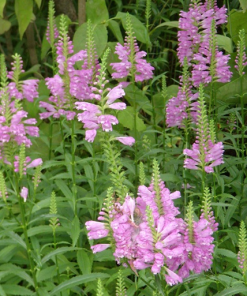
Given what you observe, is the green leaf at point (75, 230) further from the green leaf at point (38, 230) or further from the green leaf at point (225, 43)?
the green leaf at point (225, 43)

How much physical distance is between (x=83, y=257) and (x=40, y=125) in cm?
168

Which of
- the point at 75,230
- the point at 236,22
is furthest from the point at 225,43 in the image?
the point at 75,230

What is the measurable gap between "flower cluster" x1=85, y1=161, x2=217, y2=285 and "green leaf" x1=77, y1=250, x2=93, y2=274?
3.27 ft

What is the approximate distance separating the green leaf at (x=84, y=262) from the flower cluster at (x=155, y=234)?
998 mm

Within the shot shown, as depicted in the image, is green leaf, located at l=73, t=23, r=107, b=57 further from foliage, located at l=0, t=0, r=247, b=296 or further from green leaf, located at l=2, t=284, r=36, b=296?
green leaf, located at l=2, t=284, r=36, b=296

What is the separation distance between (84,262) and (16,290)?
1.33 feet

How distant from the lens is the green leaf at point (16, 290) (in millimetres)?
2971

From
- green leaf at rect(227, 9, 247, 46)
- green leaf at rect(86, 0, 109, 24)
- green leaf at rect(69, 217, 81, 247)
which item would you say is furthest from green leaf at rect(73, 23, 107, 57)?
green leaf at rect(69, 217, 81, 247)

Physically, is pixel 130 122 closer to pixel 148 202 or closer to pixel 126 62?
pixel 126 62

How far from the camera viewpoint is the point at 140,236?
200 cm

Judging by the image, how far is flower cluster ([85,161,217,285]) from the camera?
1.98 m

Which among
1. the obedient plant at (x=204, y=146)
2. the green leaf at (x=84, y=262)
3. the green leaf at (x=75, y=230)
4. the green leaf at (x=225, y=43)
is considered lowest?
the green leaf at (x=84, y=262)

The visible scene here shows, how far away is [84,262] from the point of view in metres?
3.21

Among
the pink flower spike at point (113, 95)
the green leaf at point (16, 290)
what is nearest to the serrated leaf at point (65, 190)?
the green leaf at point (16, 290)
